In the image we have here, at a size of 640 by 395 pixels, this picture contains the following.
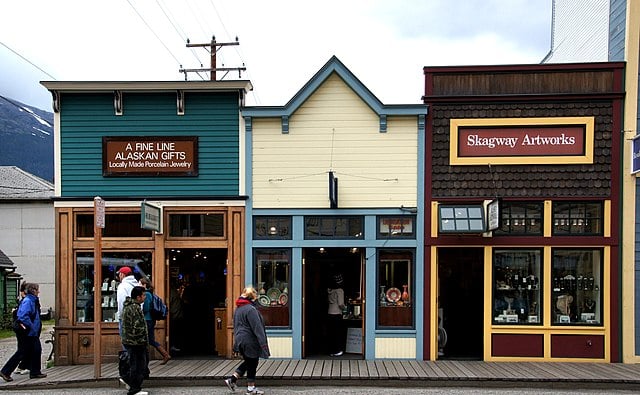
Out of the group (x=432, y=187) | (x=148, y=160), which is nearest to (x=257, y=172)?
(x=148, y=160)

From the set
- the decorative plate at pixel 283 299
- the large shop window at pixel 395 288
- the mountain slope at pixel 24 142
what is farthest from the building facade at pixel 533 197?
the mountain slope at pixel 24 142

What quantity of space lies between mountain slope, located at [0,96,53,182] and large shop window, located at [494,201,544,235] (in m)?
141

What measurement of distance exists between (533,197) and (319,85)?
4.41 meters

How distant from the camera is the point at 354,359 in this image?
1162 centimetres

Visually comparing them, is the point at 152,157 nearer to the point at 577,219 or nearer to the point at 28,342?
the point at 28,342

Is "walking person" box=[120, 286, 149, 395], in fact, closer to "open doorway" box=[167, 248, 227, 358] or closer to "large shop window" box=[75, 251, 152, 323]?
"large shop window" box=[75, 251, 152, 323]

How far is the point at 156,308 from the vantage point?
10.8m

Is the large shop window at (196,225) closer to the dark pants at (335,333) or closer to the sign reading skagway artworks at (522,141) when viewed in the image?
the dark pants at (335,333)

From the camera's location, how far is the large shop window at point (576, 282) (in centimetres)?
1148

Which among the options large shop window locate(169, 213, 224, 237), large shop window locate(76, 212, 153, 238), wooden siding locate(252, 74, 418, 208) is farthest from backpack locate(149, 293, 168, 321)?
wooden siding locate(252, 74, 418, 208)

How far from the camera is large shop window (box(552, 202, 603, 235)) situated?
11.5 metres

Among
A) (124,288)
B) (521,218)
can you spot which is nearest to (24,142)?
(124,288)

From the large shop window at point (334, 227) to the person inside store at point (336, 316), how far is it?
1582 mm

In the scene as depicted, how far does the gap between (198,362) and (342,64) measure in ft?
19.7
